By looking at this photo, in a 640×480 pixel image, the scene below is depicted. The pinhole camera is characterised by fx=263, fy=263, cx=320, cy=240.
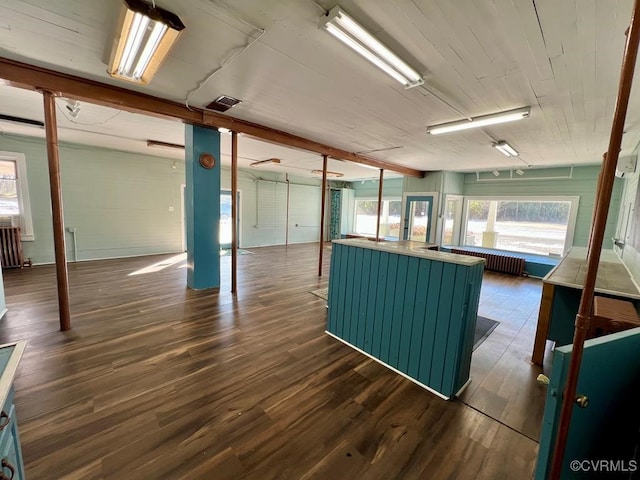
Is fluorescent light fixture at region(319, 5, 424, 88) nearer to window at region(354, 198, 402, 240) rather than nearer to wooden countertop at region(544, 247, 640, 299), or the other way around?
wooden countertop at region(544, 247, 640, 299)

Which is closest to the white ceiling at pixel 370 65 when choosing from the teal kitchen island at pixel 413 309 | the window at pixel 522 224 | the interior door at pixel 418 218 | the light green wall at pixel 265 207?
the teal kitchen island at pixel 413 309

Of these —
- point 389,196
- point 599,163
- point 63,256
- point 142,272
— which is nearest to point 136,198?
point 142,272

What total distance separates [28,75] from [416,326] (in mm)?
4330

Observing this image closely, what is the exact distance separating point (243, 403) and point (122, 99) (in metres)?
3.47

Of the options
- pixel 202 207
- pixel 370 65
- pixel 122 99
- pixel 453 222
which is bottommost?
pixel 453 222

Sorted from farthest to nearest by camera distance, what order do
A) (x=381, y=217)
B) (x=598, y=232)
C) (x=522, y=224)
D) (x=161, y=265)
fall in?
(x=381, y=217), (x=522, y=224), (x=161, y=265), (x=598, y=232)

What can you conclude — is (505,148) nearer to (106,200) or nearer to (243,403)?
(243,403)

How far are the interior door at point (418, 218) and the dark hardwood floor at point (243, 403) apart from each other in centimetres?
503

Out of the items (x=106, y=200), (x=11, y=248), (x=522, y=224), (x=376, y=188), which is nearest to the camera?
(x=11, y=248)

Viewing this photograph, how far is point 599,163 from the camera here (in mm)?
5980

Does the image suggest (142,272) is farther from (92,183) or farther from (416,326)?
(416,326)

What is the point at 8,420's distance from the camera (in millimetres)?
888

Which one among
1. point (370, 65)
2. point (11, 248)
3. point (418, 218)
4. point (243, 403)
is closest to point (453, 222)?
point (418, 218)

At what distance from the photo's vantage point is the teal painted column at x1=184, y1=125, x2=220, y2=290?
408cm
